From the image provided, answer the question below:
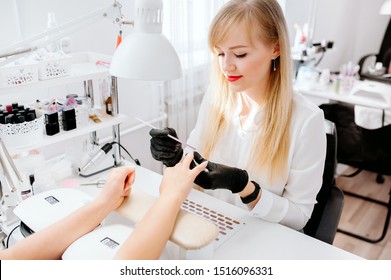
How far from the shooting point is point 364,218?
92.0 inches

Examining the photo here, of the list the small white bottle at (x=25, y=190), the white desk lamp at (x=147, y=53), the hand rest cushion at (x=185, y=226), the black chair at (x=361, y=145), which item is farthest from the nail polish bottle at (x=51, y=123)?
the black chair at (x=361, y=145)

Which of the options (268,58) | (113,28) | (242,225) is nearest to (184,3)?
(113,28)

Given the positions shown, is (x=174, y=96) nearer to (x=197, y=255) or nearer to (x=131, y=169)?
(x=131, y=169)

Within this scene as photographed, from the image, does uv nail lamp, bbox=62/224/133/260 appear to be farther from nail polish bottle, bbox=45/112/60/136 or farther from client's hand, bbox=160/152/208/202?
nail polish bottle, bbox=45/112/60/136

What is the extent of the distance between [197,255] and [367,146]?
1.63m

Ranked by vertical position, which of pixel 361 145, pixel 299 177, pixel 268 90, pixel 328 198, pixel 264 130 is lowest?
pixel 361 145

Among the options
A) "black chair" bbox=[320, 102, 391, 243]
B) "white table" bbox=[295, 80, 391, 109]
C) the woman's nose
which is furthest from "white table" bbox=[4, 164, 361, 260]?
"white table" bbox=[295, 80, 391, 109]

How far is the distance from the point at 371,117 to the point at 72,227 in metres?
1.80

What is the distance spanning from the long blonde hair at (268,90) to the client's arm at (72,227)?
456 millimetres

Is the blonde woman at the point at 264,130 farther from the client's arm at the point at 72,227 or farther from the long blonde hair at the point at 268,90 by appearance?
the client's arm at the point at 72,227

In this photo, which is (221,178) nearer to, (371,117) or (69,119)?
(69,119)

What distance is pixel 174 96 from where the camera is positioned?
1.96 meters

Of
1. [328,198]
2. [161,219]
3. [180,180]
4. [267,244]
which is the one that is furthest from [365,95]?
[161,219]

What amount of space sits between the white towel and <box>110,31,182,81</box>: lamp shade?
5.13 feet
